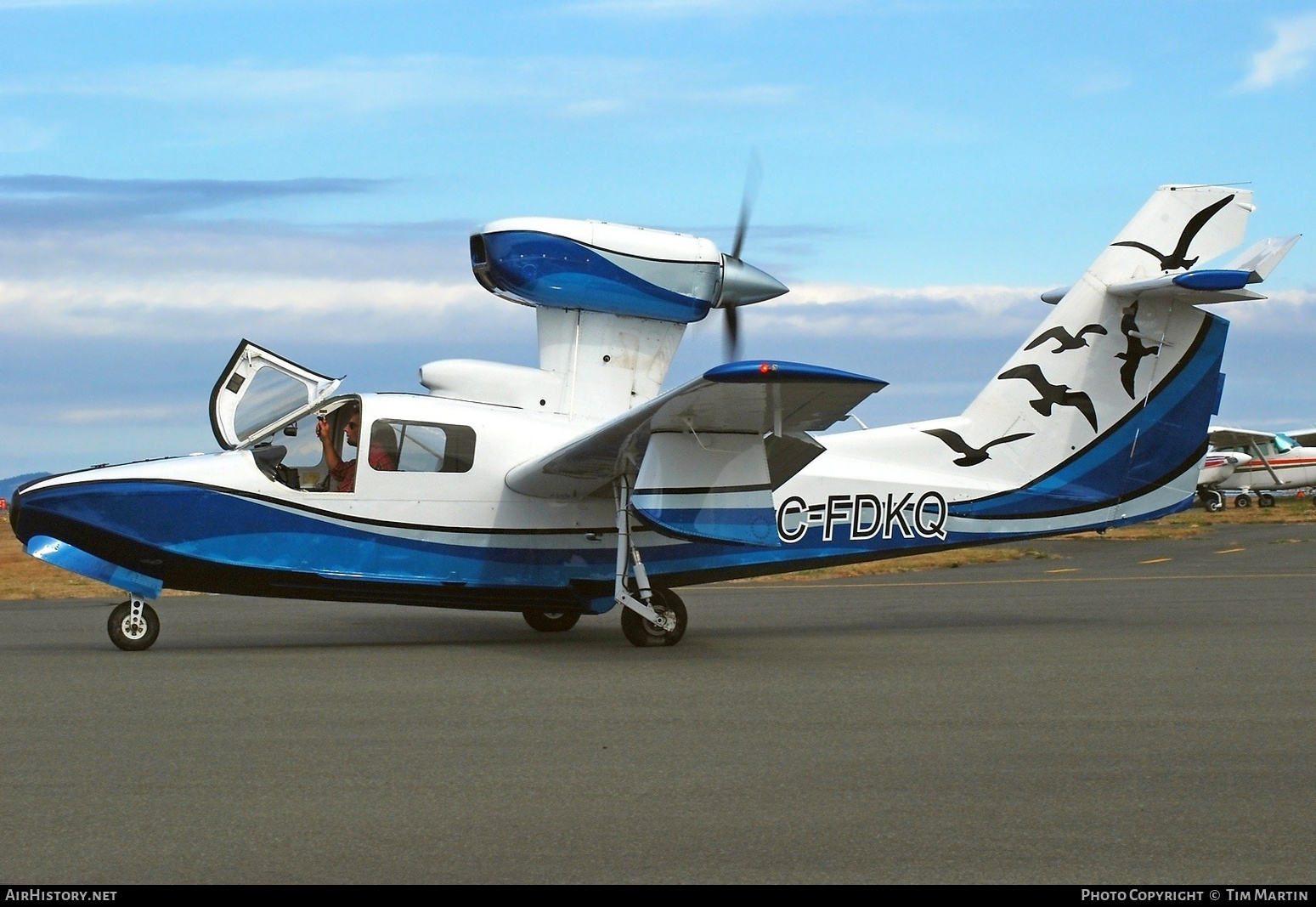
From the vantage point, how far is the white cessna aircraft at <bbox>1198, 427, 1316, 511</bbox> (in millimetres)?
56594

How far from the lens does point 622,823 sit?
18.4 feet

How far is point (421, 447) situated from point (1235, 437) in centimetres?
4884

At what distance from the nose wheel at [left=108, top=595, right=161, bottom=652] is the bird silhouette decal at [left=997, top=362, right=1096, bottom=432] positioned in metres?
8.89

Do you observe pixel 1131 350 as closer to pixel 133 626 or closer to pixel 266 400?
pixel 266 400

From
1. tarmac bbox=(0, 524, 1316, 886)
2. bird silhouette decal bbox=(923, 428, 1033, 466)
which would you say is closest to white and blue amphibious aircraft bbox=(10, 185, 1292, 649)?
bird silhouette decal bbox=(923, 428, 1033, 466)

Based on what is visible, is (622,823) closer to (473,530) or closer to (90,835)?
(90,835)

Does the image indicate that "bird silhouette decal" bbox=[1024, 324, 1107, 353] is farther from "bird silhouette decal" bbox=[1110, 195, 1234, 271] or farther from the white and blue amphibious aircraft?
"bird silhouette decal" bbox=[1110, 195, 1234, 271]

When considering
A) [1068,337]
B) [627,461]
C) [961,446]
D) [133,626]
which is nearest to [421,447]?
[627,461]

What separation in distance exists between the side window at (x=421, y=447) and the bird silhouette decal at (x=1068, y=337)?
240 inches

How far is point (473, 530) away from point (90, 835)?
7313mm

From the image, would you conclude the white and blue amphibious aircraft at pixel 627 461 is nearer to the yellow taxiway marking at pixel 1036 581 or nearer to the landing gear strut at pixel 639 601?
the landing gear strut at pixel 639 601

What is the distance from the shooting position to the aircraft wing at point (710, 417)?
33.0 feet

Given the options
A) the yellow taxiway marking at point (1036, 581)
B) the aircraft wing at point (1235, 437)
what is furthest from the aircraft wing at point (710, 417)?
the aircraft wing at point (1235, 437)

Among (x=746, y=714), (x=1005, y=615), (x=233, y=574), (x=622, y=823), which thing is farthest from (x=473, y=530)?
(x=622, y=823)
